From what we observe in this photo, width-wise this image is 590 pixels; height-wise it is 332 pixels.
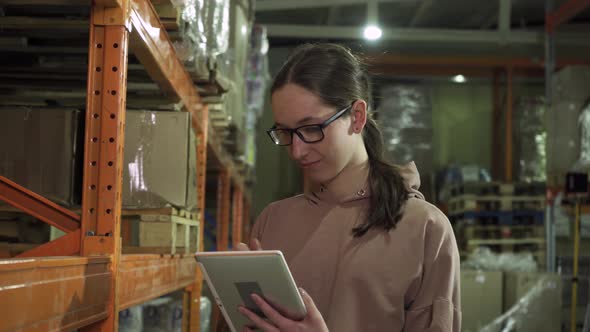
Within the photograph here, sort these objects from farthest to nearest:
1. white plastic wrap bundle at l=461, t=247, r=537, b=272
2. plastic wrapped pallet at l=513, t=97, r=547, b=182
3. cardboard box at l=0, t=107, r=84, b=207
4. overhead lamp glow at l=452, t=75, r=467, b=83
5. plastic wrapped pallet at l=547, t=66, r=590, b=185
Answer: overhead lamp glow at l=452, t=75, r=467, b=83 → plastic wrapped pallet at l=513, t=97, r=547, b=182 → plastic wrapped pallet at l=547, t=66, r=590, b=185 → white plastic wrap bundle at l=461, t=247, r=537, b=272 → cardboard box at l=0, t=107, r=84, b=207

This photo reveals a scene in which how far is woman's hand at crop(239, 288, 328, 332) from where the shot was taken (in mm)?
2078

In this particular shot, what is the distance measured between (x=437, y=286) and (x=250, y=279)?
0.52 metres

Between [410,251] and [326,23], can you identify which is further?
[326,23]

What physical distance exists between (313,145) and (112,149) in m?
0.90

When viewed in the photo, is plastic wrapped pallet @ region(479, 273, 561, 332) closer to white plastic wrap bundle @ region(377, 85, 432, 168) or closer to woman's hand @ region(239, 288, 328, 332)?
white plastic wrap bundle @ region(377, 85, 432, 168)

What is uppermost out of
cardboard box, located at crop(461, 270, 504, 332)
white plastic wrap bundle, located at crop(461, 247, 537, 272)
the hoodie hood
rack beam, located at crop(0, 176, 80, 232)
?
the hoodie hood

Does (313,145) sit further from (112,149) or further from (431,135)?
(431,135)

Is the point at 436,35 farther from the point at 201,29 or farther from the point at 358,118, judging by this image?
the point at 358,118

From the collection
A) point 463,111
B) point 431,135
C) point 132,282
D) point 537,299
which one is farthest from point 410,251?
point 463,111

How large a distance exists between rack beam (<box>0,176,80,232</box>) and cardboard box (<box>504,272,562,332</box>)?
5766 mm

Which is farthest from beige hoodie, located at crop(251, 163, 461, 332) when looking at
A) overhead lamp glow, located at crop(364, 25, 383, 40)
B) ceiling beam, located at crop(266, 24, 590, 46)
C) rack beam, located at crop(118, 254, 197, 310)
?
ceiling beam, located at crop(266, 24, 590, 46)

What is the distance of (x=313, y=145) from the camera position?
2.27m

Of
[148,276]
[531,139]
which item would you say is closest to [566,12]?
[531,139]

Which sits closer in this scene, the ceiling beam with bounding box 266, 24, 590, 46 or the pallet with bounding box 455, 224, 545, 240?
the pallet with bounding box 455, 224, 545, 240
